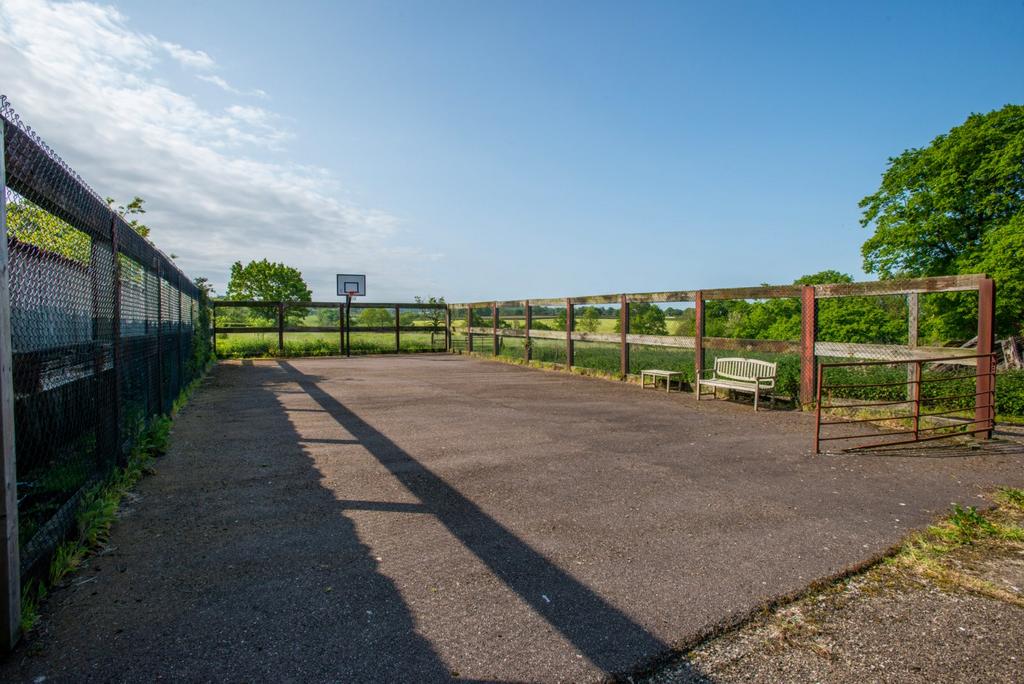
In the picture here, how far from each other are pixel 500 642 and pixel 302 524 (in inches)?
74.1

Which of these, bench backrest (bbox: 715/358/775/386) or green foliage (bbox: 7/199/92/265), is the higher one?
green foliage (bbox: 7/199/92/265)

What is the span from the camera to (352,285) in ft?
82.1

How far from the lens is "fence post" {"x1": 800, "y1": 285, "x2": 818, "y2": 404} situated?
8086 mm

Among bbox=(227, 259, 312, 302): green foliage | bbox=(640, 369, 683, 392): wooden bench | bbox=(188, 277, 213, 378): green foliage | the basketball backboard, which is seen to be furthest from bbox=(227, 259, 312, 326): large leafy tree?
bbox=(640, 369, 683, 392): wooden bench

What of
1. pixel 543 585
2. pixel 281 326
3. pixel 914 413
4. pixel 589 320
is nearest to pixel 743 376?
pixel 914 413

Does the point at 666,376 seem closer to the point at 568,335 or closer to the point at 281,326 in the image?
the point at 568,335

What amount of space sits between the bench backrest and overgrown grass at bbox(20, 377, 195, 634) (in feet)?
26.3

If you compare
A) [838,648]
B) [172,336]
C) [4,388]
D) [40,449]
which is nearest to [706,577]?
[838,648]

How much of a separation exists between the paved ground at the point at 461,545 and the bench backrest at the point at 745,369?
179cm

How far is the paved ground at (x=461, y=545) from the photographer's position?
216 centimetres

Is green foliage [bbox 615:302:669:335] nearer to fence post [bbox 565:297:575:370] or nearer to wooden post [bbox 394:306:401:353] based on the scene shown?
fence post [bbox 565:297:575:370]

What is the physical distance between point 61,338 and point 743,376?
8.78 metres

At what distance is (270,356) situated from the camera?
1930cm

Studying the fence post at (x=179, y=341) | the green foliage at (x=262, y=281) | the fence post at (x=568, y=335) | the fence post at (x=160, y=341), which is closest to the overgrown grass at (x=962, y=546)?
the fence post at (x=160, y=341)
